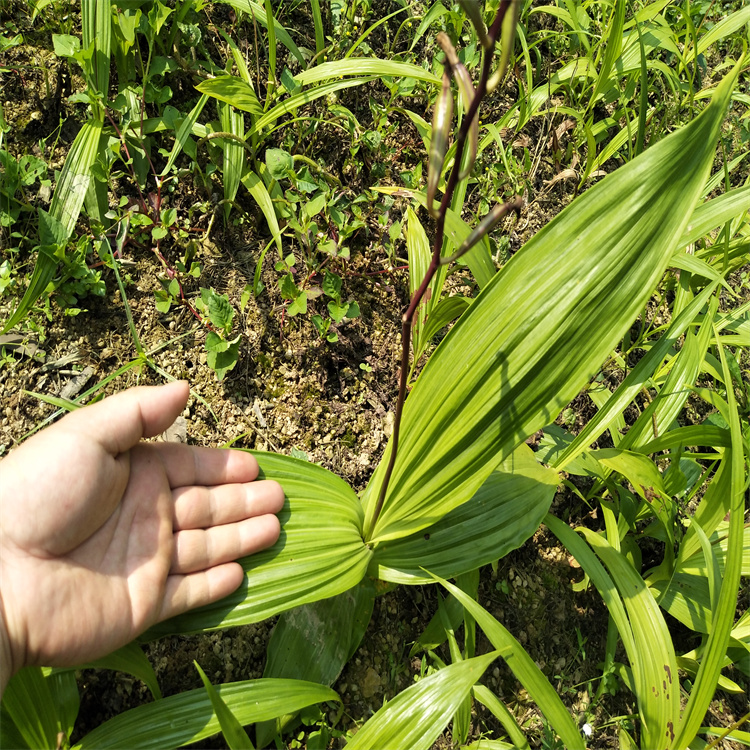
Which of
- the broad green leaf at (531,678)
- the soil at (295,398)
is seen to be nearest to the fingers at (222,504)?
the soil at (295,398)

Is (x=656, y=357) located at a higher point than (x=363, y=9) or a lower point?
lower

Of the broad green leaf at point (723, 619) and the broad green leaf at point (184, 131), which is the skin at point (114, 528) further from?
the broad green leaf at point (723, 619)

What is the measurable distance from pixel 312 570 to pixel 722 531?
127 centimetres

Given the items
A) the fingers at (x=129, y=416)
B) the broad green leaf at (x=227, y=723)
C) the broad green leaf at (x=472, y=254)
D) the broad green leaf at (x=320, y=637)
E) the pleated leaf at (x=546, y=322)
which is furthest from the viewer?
the broad green leaf at (x=472, y=254)

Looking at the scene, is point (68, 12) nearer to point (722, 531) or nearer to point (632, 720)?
point (722, 531)

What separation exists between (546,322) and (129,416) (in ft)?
3.10

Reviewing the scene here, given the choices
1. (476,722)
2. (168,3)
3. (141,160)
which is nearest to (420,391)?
(476,722)

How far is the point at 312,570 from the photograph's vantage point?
1382 millimetres

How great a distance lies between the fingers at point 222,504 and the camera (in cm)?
143

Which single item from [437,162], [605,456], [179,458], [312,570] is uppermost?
[437,162]

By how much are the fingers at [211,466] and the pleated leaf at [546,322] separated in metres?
0.42

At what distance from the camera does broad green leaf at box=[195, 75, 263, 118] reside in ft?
5.74

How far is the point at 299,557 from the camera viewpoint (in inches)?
55.3

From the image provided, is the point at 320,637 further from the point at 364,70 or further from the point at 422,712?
the point at 364,70
